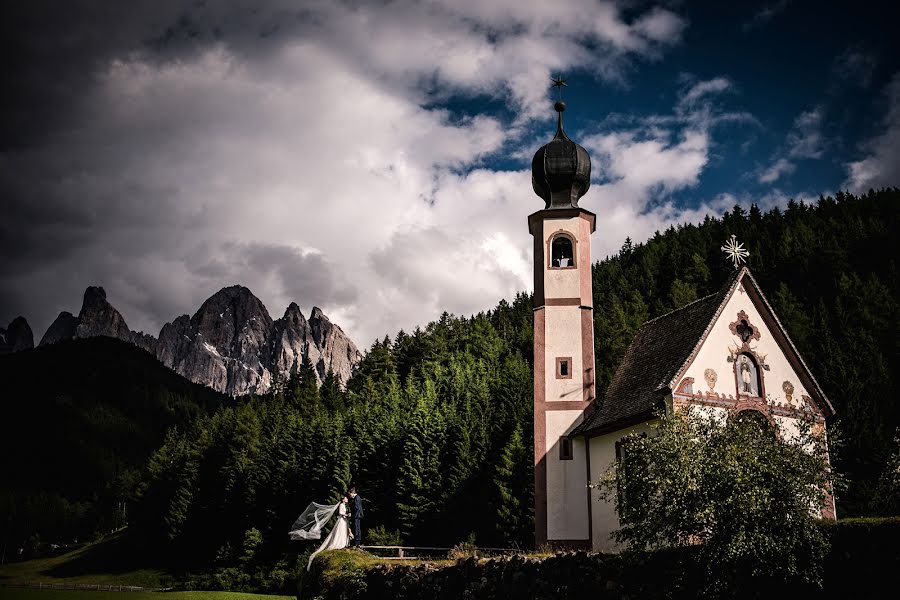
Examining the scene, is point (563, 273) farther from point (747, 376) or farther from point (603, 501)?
point (603, 501)

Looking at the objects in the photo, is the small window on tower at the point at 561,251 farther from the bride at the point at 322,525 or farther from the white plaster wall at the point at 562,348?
the bride at the point at 322,525

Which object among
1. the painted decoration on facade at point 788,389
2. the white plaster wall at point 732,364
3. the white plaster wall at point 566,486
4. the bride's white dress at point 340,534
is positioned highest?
the white plaster wall at point 732,364

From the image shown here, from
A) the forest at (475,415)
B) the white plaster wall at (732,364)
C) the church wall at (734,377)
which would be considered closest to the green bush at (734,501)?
the forest at (475,415)

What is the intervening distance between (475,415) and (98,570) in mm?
52746

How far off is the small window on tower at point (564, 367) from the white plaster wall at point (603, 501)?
9.84 ft

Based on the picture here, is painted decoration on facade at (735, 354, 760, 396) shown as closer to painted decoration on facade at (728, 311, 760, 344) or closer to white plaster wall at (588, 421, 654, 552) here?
painted decoration on facade at (728, 311, 760, 344)

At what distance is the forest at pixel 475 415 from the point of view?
1996 inches

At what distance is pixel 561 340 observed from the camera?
33750 mm

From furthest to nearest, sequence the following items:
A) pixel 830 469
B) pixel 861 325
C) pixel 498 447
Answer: pixel 861 325
pixel 498 447
pixel 830 469

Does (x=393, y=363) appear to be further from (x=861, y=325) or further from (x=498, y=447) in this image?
(x=861, y=325)

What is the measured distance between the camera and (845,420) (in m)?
47.9

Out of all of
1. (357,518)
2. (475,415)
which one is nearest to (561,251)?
(357,518)

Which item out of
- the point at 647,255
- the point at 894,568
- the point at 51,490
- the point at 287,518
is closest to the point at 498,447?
the point at 287,518

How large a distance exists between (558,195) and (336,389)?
72.4 m
